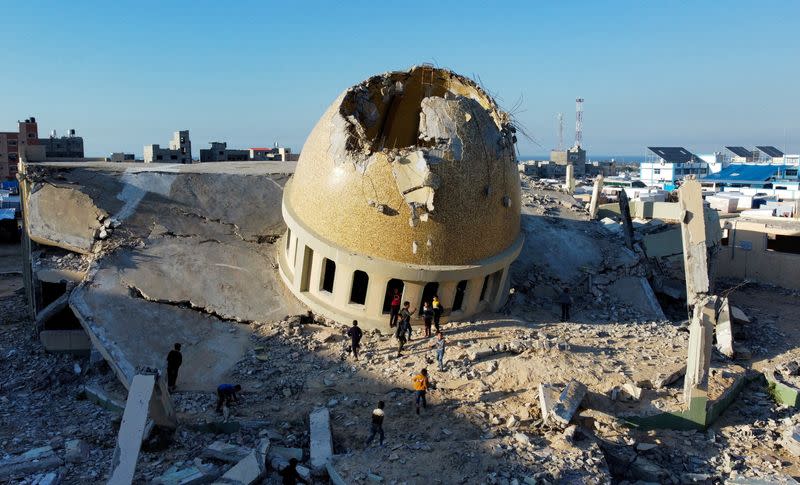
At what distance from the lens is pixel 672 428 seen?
11.0 m

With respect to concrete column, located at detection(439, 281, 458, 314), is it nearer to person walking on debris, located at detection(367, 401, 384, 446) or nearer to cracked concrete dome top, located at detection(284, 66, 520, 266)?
cracked concrete dome top, located at detection(284, 66, 520, 266)

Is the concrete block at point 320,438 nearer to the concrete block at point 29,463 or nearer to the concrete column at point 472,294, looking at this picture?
the concrete block at point 29,463

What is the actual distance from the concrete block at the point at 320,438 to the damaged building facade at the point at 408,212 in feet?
10.6

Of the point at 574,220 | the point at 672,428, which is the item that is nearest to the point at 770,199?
the point at 574,220

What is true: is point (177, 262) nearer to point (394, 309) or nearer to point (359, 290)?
point (359, 290)

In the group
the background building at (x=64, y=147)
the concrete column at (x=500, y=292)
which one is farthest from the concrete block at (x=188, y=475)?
the background building at (x=64, y=147)

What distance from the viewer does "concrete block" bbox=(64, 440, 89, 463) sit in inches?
386

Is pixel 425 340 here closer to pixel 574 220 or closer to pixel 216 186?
pixel 216 186

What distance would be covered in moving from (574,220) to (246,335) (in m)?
12.9

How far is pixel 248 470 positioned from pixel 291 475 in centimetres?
64

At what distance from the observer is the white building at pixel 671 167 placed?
68688 millimetres

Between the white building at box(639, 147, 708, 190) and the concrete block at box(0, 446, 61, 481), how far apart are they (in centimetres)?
6618

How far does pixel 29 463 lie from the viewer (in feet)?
31.5

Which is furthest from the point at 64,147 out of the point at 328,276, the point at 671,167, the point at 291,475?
the point at 671,167
